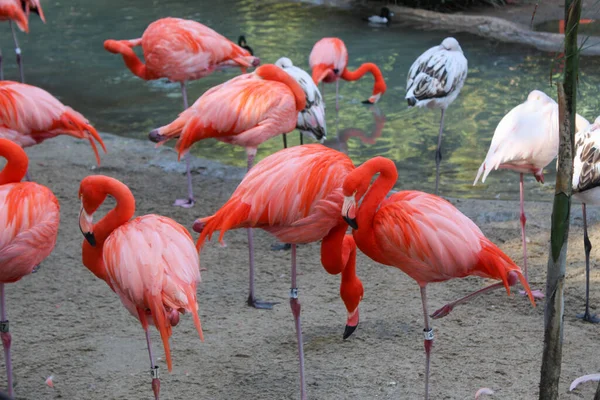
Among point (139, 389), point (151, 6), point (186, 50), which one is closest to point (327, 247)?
point (139, 389)

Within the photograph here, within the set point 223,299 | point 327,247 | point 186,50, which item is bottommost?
point 223,299

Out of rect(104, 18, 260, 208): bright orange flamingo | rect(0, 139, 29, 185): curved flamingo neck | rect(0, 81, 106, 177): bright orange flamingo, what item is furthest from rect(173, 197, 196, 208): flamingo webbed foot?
rect(0, 139, 29, 185): curved flamingo neck

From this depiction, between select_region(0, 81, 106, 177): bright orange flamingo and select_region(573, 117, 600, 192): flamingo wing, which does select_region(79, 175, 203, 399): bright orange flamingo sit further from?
select_region(573, 117, 600, 192): flamingo wing

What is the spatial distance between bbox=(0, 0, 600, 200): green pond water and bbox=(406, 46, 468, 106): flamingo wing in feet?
2.28

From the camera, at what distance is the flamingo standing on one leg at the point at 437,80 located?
225 inches

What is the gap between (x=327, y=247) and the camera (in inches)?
130

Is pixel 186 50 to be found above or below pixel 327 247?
above

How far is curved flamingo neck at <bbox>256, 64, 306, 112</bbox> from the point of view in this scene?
448cm

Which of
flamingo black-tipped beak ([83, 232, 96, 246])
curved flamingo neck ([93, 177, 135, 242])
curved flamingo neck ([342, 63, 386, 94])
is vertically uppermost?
curved flamingo neck ([93, 177, 135, 242])

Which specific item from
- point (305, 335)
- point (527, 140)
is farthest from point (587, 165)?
point (305, 335)

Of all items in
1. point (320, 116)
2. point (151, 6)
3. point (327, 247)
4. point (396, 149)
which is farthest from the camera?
point (151, 6)

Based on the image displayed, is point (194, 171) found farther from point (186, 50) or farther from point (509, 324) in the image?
point (509, 324)

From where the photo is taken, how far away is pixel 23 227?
3.26 meters

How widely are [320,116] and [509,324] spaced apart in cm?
222
